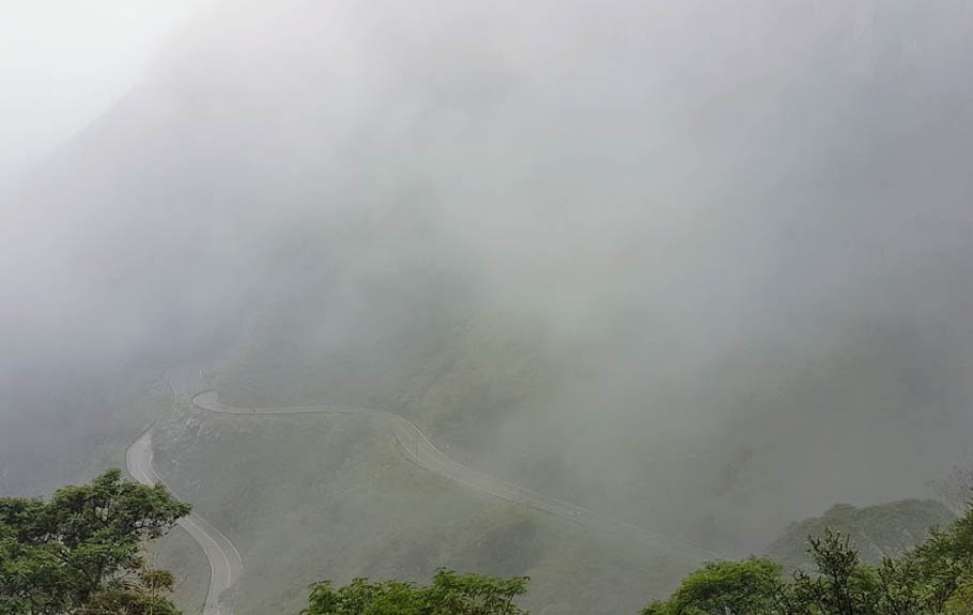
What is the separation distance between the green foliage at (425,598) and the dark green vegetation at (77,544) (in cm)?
995

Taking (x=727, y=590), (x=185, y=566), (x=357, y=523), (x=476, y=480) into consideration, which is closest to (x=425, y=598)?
(x=727, y=590)

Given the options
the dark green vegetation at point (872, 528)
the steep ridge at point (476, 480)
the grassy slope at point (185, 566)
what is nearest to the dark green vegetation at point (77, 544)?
the grassy slope at point (185, 566)

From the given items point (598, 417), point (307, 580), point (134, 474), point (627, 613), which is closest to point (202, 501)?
point (134, 474)

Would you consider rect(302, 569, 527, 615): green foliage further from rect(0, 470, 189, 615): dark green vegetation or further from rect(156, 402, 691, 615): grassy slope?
rect(156, 402, 691, 615): grassy slope

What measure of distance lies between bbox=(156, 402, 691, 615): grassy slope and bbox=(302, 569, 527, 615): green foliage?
183 ft

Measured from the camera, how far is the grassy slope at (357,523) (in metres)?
93.1

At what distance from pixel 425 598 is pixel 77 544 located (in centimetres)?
2924

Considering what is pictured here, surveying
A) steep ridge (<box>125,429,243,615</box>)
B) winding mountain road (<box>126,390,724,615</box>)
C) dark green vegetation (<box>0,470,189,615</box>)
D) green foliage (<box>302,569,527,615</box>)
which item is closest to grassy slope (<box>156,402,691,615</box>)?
steep ridge (<box>125,429,243,615</box>)

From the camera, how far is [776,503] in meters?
103

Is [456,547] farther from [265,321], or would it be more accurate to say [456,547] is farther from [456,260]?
[265,321]

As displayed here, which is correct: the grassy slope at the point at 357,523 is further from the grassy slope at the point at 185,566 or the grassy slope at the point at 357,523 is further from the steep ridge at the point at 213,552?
the grassy slope at the point at 185,566

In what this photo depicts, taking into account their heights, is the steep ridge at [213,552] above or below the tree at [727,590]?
above

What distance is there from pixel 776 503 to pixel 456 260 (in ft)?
366

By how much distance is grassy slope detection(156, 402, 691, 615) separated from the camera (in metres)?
93.1
